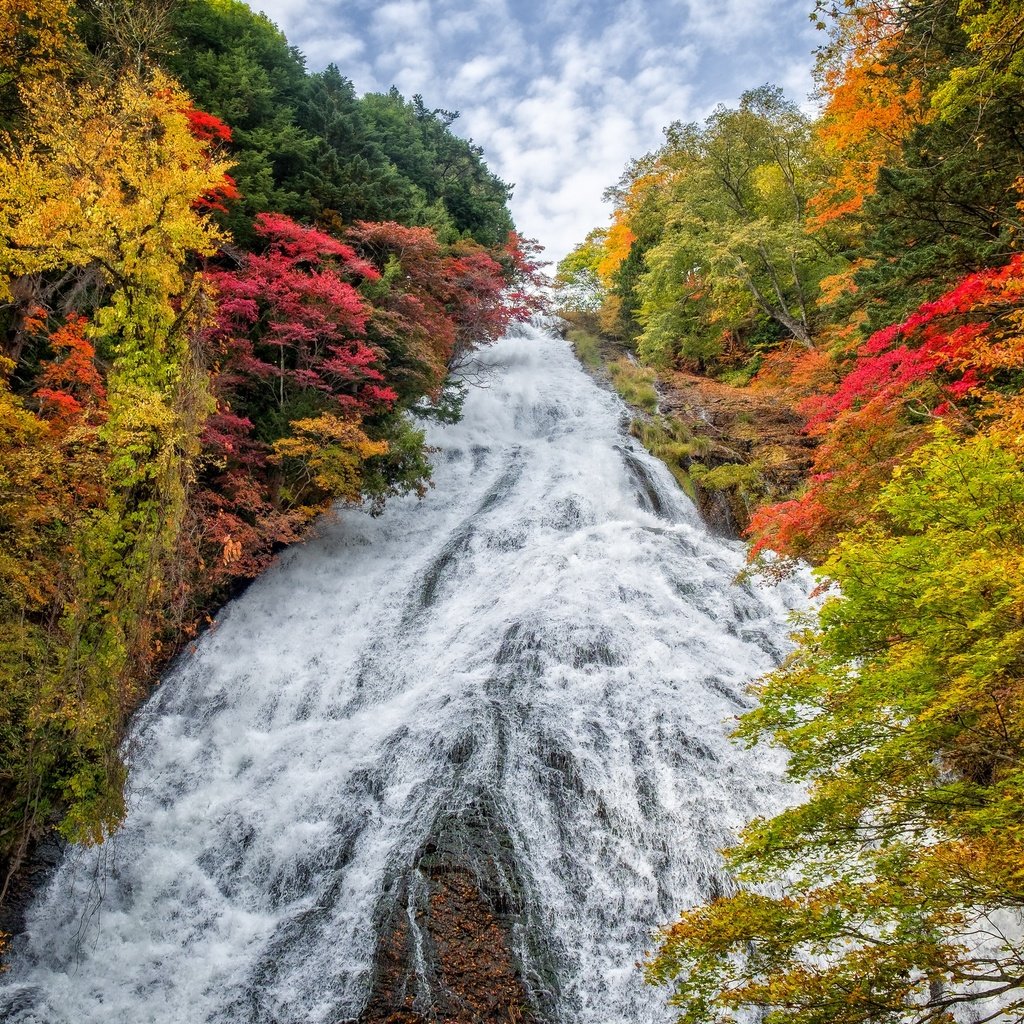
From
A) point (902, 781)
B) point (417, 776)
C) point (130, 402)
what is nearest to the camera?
point (902, 781)

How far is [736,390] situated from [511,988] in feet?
64.0

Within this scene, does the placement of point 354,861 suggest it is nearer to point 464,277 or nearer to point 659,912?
point 659,912

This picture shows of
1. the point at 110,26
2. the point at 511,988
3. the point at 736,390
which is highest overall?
the point at 110,26

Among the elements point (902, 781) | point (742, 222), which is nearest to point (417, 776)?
point (902, 781)

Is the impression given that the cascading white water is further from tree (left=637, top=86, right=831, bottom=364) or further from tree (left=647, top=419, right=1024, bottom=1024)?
tree (left=637, top=86, right=831, bottom=364)

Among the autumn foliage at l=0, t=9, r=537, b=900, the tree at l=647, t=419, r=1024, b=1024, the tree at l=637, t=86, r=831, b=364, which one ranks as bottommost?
the tree at l=647, t=419, r=1024, b=1024

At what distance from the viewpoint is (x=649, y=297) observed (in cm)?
2553

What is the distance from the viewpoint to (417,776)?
8.61 meters

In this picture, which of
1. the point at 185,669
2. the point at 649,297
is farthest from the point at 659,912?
the point at 649,297

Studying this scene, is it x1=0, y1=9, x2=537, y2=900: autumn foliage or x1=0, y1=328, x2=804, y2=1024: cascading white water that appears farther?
x1=0, y1=9, x2=537, y2=900: autumn foliage

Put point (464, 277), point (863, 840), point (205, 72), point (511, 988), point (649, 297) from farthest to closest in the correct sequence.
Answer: point (649, 297), point (464, 277), point (205, 72), point (511, 988), point (863, 840)

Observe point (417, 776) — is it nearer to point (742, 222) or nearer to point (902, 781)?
point (902, 781)

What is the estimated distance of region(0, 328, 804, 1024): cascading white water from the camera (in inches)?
270

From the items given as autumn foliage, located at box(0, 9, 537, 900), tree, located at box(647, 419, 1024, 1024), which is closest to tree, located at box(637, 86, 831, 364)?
autumn foliage, located at box(0, 9, 537, 900)
